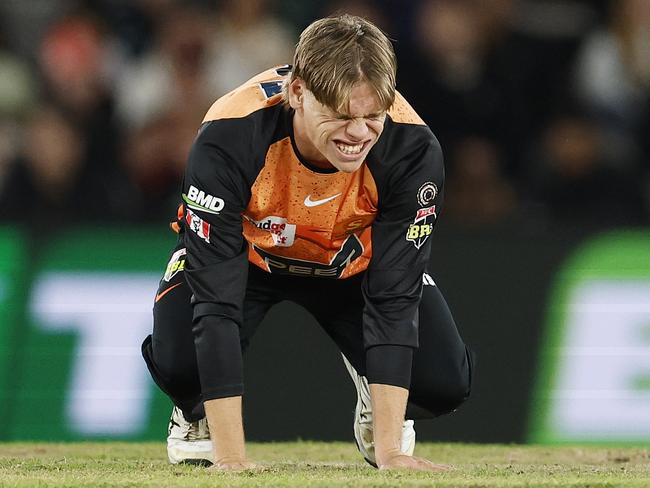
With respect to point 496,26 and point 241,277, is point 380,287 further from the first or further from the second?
point 496,26

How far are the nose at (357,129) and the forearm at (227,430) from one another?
0.91 m

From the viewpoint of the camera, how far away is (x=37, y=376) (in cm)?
698

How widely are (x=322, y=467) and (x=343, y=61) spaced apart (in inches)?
65.8

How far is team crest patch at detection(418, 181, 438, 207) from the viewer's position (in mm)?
4531

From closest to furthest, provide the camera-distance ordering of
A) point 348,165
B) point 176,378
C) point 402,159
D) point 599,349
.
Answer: point 348,165
point 402,159
point 176,378
point 599,349

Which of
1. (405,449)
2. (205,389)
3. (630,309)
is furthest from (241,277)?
(630,309)

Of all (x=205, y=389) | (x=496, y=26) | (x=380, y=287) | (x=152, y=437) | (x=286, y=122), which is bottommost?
(x=152, y=437)

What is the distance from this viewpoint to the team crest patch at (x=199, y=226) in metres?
4.43

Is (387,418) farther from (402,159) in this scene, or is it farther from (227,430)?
(402,159)

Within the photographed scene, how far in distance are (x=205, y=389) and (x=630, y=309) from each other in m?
3.33

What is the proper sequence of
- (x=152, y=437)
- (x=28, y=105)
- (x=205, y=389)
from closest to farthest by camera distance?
(x=205, y=389) < (x=152, y=437) < (x=28, y=105)

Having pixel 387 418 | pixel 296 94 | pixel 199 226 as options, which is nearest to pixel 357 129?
pixel 296 94

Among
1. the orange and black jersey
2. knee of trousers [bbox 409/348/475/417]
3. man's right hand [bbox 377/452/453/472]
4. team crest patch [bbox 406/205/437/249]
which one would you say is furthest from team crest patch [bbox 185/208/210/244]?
knee of trousers [bbox 409/348/475/417]

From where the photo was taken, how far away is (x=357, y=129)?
13.6 feet
